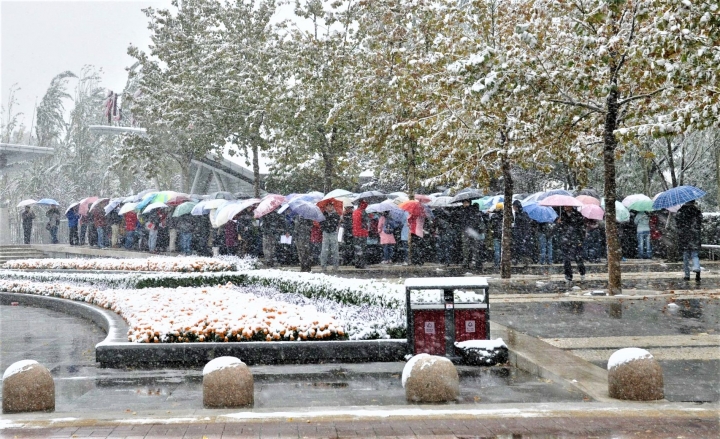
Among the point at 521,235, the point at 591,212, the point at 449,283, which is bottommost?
the point at 449,283

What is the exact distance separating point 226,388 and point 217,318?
12.9 ft

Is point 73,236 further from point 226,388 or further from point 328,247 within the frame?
point 226,388

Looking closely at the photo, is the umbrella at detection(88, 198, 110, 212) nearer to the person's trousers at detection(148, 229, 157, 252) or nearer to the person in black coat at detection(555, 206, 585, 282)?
the person's trousers at detection(148, 229, 157, 252)

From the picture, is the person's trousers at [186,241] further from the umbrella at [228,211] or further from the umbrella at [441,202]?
the umbrella at [441,202]

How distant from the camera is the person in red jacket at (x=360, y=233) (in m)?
25.4

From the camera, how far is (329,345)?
10.7m

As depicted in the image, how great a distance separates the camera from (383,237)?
86.4 ft

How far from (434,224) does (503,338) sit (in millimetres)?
15668

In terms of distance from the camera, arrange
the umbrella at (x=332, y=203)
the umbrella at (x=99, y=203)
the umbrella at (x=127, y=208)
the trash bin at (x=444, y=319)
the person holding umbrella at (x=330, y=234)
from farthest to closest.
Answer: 1. the umbrella at (x=99, y=203)
2. the umbrella at (x=127, y=208)
3. the umbrella at (x=332, y=203)
4. the person holding umbrella at (x=330, y=234)
5. the trash bin at (x=444, y=319)

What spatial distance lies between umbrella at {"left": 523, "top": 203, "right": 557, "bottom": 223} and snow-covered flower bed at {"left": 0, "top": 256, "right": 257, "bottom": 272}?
866 cm

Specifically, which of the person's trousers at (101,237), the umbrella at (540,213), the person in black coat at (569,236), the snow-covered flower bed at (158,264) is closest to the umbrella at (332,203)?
the snow-covered flower bed at (158,264)

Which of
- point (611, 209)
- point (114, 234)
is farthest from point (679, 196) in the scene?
point (114, 234)

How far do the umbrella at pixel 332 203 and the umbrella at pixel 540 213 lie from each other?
5707 mm

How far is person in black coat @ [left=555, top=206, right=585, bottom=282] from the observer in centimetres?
1919
